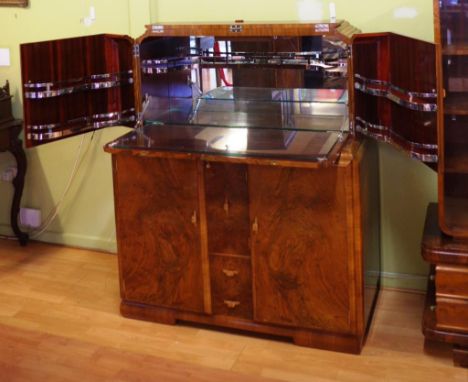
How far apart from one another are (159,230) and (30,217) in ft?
4.40

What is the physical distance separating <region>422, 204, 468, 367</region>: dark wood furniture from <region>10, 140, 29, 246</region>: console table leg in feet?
6.93

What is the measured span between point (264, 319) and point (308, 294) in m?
0.22

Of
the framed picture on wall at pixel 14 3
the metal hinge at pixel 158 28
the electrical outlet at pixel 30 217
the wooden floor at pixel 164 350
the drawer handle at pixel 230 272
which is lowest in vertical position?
the wooden floor at pixel 164 350

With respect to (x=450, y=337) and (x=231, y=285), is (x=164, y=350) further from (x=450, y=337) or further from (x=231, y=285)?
(x=450, y=337)

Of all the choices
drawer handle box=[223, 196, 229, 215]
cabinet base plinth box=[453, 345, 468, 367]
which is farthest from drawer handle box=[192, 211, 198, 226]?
cabinet base plinth box=[453, 345, 468, 367]

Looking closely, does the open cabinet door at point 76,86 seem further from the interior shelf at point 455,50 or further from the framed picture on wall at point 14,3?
the interior shelf at point 455,50

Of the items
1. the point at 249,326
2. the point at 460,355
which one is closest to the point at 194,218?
the point at 249,326

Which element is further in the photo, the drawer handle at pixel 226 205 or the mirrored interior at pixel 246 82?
the mirrored interior at pixel 246 82

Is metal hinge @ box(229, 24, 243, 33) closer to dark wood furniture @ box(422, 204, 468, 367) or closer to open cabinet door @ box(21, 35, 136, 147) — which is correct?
open cabinet door @ box(21, 35, 136, 147)

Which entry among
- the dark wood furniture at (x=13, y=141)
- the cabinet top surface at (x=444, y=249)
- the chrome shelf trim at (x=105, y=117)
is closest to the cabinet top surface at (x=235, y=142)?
the chrome shelf trim at (x=105, y=117)

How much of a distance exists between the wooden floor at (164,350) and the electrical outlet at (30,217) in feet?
2.05

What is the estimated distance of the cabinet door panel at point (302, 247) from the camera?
106 inches

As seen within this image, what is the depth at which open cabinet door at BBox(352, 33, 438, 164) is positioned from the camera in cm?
250

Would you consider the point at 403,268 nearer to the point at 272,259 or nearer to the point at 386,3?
the point at 272,259
